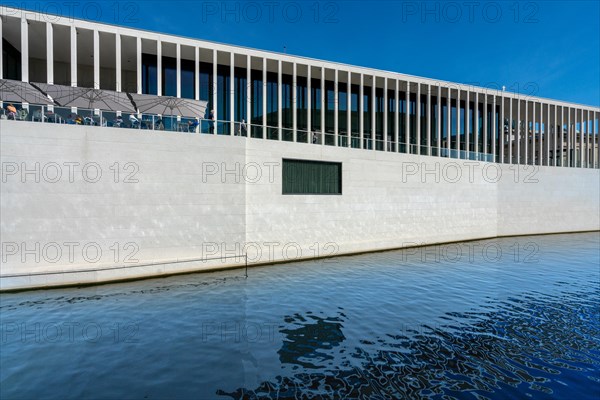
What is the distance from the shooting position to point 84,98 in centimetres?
1434

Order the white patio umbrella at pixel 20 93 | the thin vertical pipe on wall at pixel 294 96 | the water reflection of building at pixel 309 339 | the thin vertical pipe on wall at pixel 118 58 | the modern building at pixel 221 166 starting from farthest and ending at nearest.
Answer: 1. the thin vertical pipe on wall at pixel 294 96
2. the thin vertical pipe on wall at pixel 118 58
3. the white patio umbrella at pixel 20 93
4. the modern building at pixel 221 166
5. the water reflection of building at pixel 309 339

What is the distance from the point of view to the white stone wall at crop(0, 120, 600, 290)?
40.5ft

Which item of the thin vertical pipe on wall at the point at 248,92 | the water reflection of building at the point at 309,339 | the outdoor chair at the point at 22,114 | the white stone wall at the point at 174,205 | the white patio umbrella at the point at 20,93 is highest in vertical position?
the thin vertical pipe on wall at the point at 248,92

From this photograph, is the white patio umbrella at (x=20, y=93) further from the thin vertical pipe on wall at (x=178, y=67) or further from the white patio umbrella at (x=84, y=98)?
the thin vertical pipe on wall at (x=178, y=67)

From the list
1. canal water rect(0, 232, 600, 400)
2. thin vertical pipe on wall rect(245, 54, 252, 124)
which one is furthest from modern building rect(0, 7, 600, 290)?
canal water rect(0, 232, 600, 400)

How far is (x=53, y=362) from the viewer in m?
6.55

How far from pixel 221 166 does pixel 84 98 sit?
6085mm

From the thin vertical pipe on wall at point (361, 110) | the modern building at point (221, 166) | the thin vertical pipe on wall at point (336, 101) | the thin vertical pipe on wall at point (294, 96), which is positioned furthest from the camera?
the thin vertical pipe on wall at point (361, 110)

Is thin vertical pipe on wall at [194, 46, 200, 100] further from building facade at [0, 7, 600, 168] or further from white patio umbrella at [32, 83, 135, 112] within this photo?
white patio umbrella at [32, 83, 135, 112]

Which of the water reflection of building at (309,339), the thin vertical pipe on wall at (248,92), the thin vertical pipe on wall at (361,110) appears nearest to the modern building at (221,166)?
the thin vertical pipe on wall at (248,92)

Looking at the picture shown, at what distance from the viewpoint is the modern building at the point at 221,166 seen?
41.8ft

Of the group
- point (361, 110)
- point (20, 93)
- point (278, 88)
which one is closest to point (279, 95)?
point (278, 88)

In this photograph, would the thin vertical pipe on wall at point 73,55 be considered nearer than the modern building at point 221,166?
No

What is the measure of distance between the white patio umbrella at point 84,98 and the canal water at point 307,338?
7.33 m
